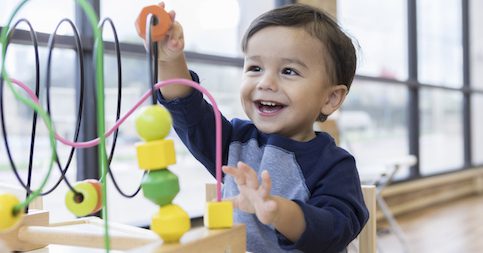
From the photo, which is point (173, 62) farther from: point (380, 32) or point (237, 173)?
point (380, 32)

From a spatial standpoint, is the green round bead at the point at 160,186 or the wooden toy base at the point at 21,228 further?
the wooden toy base at the point at 21,228

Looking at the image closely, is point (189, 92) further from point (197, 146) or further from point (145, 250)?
point (145, 250)

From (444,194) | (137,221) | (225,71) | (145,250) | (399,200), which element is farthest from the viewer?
(444,194)

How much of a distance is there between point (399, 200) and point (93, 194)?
3.58 metres

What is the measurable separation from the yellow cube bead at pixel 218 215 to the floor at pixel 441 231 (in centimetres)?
213

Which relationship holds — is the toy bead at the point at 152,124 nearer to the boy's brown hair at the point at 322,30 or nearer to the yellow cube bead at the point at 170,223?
the yellow cube bead at the point at 170,223

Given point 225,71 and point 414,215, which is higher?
point 225,71

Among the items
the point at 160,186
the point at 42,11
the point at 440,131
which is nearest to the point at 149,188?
the point at 160,186

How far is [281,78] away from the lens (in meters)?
0.85

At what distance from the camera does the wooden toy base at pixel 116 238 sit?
1.59 feet

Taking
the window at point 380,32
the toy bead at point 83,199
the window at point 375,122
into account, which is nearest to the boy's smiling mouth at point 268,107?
the toy bead at point 83,199

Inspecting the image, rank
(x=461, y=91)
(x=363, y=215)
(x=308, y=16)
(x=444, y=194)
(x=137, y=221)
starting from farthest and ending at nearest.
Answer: (x=461, y=91) → (x=444, y=194) → (x=137, y=221) → (x=308, y=16) → (x=363, y=215)

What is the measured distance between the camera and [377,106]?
12.1 feet

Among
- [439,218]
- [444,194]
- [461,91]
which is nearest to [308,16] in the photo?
[439,218]
